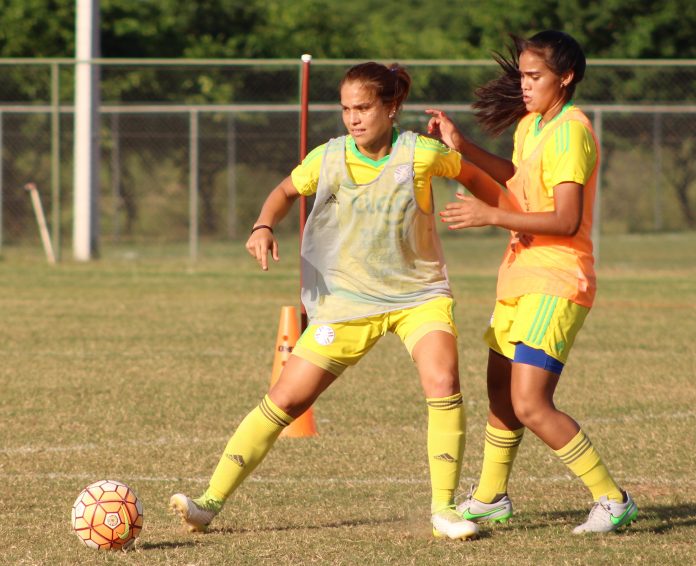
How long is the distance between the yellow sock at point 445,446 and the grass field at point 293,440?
19 centimetres

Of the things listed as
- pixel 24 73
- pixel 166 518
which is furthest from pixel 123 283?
pixel 166 518

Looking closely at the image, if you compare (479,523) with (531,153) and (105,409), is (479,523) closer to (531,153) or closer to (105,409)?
(531,153)

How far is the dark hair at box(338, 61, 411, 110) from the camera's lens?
4836 millimetres

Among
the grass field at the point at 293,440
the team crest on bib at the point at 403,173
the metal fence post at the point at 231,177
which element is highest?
the team crest on bib at the point at 403,173

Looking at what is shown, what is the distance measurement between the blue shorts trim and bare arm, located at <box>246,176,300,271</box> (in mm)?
976

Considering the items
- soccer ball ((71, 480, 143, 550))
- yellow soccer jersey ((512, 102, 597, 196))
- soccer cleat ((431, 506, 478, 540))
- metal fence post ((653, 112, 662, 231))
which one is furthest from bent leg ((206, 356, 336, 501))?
metal fence post ((653, 112, 662, 231))

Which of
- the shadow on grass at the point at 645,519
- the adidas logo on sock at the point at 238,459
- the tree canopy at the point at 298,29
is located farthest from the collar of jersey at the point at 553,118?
the tree canopy at the point at 298,29

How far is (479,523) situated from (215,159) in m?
18.7

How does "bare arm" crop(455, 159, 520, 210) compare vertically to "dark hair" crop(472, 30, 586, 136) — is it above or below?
below

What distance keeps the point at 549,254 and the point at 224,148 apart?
18.8m

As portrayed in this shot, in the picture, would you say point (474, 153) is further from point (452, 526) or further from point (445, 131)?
point (452, 526)

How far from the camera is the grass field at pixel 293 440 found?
4801 millimetres

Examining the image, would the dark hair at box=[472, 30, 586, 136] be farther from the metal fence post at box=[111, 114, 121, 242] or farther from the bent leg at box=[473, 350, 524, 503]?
the metal fence post at box=[111, 114, 121, 242]

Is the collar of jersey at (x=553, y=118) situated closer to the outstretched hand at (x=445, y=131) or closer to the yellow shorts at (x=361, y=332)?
the outstretched hand at (x=445, y=131)
